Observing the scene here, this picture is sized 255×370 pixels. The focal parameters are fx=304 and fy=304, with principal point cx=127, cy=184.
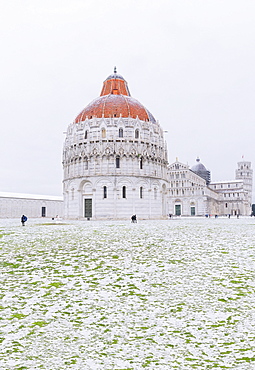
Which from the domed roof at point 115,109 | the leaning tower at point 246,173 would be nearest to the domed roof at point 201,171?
the leaning tower at point 246,173

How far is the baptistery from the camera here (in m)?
54.0

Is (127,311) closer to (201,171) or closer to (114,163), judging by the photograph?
(114,163)

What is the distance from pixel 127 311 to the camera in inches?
289

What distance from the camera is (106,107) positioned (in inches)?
2285

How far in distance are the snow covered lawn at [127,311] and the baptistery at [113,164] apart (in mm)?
41180

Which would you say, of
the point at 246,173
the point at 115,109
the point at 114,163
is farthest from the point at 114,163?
the point at 246,173

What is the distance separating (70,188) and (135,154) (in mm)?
14318

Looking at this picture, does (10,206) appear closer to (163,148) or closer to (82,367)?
(163,148)

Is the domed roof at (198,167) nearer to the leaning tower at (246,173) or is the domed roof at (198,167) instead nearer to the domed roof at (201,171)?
the domed roof at (201,171)

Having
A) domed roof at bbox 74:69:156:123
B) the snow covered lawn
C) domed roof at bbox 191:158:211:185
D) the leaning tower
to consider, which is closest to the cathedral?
domed roof at bbox 74:69:156:123

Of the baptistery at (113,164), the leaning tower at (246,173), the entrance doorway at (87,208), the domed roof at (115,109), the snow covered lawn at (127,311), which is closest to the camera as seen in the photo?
the snow covered lawn at (127,311)

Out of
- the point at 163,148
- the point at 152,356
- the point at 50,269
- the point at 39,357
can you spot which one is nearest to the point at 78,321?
the point at 39,357

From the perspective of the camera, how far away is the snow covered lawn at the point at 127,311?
17.9 ft

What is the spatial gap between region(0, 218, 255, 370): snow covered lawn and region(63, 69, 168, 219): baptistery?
41180 millimetres
